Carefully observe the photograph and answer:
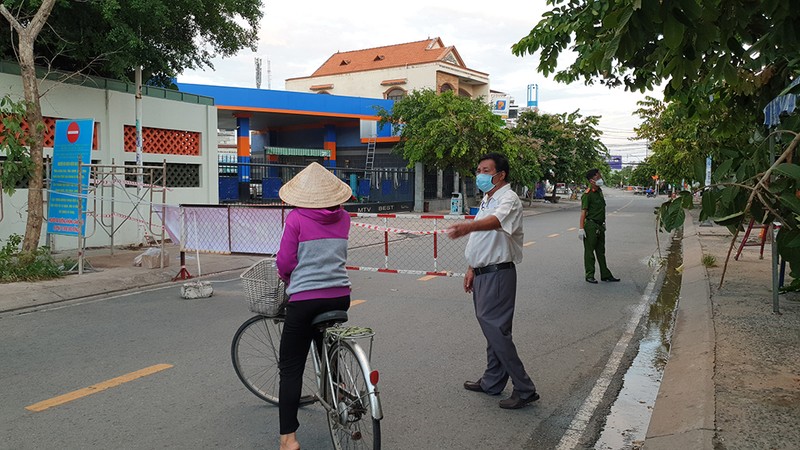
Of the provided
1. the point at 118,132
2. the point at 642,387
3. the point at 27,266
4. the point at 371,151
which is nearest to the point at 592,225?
the point at 642,387

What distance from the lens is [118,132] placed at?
47.9 feet

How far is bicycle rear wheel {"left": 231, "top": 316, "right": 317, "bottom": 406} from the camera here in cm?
466

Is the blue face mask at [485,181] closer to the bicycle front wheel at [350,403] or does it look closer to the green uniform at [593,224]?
the bicycle front wheel at [350,403]

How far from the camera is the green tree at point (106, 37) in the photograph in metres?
10.3

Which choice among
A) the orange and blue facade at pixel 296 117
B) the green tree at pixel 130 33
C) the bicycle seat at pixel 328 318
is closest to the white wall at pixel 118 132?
the green tree at pixel 130 33

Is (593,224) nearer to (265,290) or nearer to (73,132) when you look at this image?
(265,290)

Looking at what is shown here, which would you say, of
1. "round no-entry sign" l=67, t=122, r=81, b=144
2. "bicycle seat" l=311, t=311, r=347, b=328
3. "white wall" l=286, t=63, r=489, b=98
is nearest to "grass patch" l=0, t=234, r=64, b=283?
"round no-entry sign" l=67, t=122, r=81, b=144

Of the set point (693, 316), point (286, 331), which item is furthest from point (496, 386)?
point (693, 316)

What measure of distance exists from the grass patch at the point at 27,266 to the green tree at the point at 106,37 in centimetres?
16

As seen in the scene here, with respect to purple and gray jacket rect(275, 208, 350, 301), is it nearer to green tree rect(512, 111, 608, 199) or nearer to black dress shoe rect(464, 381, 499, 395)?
black dress shoe rect(464, 381, 499, 395)

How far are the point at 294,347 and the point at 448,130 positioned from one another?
2534cm

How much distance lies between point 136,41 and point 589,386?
10981mm

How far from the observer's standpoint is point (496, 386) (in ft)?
16.4

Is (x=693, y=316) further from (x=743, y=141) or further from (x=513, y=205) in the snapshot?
(x=513, y=205)
